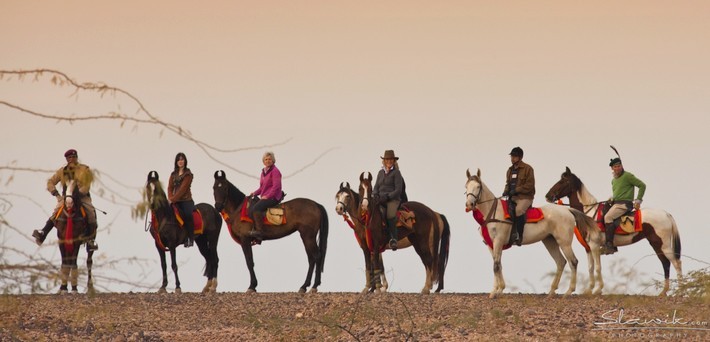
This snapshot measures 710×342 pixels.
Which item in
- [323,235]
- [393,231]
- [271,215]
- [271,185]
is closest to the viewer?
[393,231]

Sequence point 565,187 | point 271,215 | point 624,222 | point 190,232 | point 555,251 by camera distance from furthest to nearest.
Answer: point 565,187 → point 624,222 → point 271,215 → point 190,232 → point 555,251

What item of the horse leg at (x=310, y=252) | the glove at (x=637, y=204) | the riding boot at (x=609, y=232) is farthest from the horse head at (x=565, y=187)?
the horse leg at (x=310, y=252)

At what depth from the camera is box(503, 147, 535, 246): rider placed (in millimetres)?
18828

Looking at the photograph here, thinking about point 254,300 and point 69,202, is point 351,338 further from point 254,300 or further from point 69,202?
point 69,202

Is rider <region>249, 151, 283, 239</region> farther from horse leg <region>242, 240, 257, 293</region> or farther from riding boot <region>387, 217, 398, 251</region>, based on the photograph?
riding boot <region>387, 217, 398, 251</region>

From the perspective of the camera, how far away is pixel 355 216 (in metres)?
19.5

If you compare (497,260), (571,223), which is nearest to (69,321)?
(497,260)

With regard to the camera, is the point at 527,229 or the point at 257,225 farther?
the point at 257,225

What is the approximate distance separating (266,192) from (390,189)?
2.56 meters

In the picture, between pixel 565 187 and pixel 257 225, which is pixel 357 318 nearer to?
pixel 257 225

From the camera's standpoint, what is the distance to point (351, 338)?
1477cm

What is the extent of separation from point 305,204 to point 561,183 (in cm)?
519

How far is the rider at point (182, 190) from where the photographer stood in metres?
20.2

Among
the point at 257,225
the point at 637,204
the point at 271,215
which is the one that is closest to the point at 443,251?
the point at 271,215
